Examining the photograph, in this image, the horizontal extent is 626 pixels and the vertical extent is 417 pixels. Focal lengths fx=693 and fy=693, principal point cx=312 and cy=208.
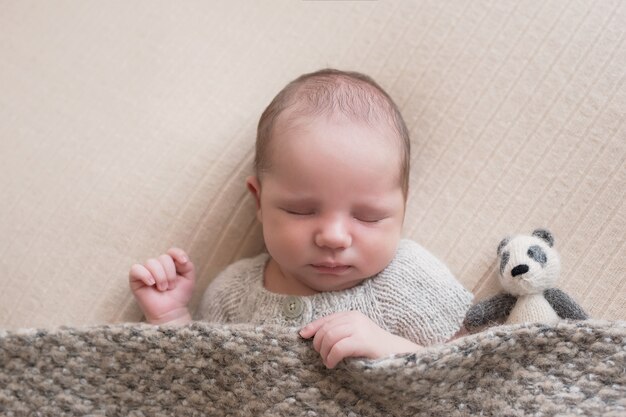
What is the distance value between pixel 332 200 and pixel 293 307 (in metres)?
0.18

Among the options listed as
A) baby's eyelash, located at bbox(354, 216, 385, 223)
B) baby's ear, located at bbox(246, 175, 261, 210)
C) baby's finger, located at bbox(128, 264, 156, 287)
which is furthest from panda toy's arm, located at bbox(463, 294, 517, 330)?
baby's finger, located at bbox(128, 264, 156, 287)

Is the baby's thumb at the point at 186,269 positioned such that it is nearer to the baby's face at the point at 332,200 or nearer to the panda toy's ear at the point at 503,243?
the baby's face at the point at 332,200

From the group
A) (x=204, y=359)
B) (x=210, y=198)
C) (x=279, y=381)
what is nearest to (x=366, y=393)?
(x=279, y=381)

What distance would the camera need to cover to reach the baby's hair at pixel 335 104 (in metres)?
1.02

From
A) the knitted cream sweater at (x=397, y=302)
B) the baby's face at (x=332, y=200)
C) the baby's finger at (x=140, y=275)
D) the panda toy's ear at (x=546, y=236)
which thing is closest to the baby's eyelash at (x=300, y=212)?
the baby's face at (x=332, y=200)

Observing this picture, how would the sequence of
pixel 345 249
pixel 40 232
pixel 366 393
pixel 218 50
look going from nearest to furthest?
pixel 366 393, pixel 345 249, pixel 40 232, pixel 218 50

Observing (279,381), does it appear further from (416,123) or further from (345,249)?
(416,123)

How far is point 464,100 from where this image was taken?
1.16 m

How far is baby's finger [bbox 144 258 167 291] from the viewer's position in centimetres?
109

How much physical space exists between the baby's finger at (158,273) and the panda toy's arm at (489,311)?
47cm

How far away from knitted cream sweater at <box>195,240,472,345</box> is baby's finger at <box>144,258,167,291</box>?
106mm

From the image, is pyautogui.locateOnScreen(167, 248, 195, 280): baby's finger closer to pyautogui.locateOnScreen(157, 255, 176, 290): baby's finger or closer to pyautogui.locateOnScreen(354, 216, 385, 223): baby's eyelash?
pyautogui.locateOnScreen(157, 255, 176, 290): baby's finger

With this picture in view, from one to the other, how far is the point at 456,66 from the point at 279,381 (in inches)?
24.0

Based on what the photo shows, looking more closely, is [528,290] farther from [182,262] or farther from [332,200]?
[182,262]
